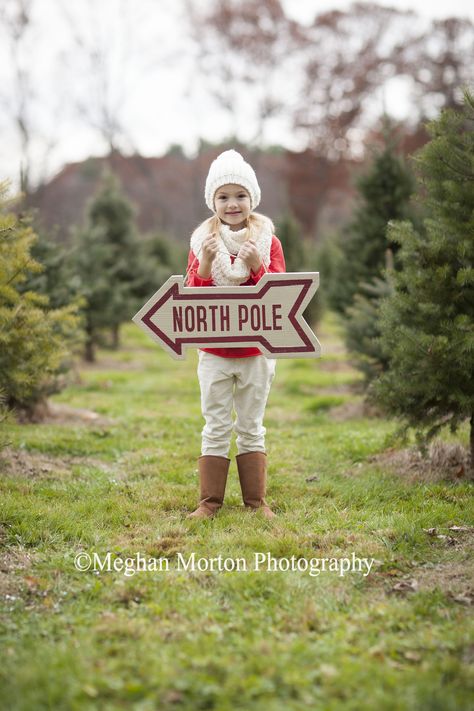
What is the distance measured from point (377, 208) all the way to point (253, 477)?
6161mm

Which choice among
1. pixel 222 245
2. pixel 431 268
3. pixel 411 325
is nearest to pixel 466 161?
pixel 431 268

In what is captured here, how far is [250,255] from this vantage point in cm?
384

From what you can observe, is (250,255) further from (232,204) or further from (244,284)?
(232,204)

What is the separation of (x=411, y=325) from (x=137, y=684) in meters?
3.32

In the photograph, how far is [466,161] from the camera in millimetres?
4578

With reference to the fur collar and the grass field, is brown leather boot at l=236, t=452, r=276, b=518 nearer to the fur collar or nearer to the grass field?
the grass field

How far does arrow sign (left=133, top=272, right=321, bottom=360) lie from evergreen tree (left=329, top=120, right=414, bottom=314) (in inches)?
221

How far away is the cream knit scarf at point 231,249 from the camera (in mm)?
3930

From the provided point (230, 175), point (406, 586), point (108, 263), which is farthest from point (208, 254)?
point (108, 263)

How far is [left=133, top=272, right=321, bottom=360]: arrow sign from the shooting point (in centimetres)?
373

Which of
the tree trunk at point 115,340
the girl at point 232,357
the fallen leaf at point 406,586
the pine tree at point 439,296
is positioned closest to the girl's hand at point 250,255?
→ the girl at point 232,357

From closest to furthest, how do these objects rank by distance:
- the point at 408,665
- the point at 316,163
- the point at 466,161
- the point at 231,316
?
the point at 408,665 → the point at 231,316 → the point at 466,161 → the point at 316,163

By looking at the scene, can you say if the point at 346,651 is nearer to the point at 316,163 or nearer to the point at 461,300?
the point at 461,300

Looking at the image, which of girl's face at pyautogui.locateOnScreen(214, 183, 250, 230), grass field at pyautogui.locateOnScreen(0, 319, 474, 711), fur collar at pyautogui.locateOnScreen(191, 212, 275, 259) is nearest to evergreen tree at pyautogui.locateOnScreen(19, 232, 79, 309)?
grass field at pyautogui.locateOnScreen(0, 319, 474, 711)
